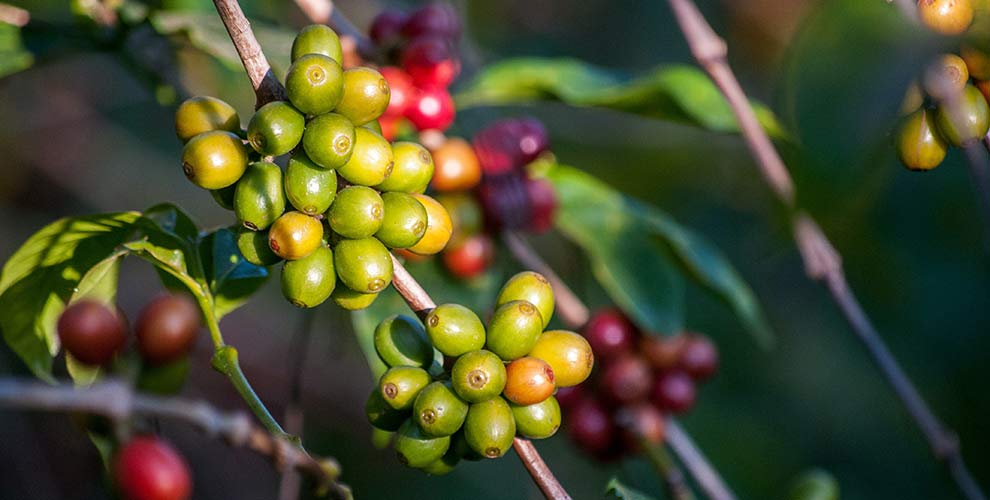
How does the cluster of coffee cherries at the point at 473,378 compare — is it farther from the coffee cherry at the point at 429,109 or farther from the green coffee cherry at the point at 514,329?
the coffee cherry at the point at 429,109

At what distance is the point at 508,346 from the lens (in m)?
1.08

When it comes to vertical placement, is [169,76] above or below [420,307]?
above

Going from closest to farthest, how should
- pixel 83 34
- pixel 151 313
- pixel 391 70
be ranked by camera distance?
pixel 151 313, pixel 83 34, pixel 391 70

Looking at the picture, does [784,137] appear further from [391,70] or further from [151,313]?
[151,313]

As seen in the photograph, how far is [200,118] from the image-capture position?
3.65ft

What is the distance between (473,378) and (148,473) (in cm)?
41

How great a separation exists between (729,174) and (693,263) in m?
1.75

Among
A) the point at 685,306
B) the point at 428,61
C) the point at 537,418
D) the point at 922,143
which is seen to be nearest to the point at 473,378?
the point at 537,418

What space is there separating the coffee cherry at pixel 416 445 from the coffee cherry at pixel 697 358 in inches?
49.8

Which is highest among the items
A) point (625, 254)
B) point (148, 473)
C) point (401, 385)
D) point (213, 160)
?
point (213, 160)

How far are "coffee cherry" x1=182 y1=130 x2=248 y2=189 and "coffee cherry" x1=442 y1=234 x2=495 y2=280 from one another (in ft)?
2.87

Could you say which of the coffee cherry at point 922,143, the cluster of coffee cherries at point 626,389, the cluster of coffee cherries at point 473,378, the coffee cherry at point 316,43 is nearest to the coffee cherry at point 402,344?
the cluster of coffee cherries at point 473,378

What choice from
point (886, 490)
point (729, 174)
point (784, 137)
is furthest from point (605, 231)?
point (886, 490)

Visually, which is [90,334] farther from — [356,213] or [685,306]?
[685,306]
